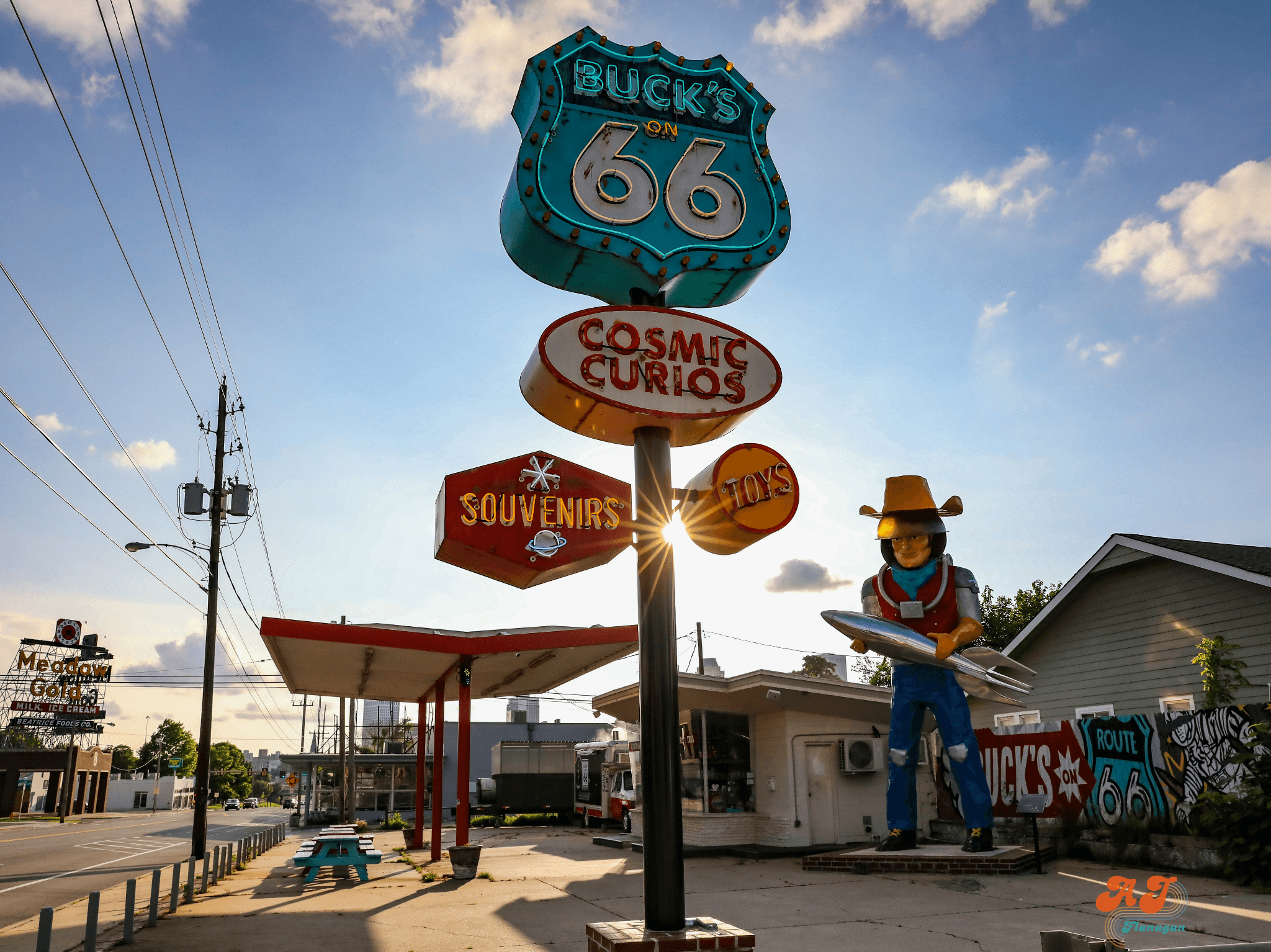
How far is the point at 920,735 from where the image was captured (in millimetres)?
14023

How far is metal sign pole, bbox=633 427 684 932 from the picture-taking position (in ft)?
18.6

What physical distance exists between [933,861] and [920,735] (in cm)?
186

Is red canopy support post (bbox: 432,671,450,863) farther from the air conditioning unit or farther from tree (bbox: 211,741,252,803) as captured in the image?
tree (bbox: 211,741,252,803)

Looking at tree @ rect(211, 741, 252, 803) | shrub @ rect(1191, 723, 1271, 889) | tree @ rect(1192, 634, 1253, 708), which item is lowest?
tree @ rect(211, 741, 252, 803)

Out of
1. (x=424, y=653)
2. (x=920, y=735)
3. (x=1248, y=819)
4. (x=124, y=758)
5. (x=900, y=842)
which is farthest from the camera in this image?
(x=124, y=758)

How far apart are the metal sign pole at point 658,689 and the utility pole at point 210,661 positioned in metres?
17.8

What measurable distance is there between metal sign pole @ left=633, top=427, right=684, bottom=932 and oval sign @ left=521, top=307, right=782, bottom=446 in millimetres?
304

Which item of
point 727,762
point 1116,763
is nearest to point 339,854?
point 727,762

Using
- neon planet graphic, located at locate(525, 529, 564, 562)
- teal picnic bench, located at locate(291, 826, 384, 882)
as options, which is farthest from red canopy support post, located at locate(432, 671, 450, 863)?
neon planet graphic, located at locate(525, 529, 564, 562)

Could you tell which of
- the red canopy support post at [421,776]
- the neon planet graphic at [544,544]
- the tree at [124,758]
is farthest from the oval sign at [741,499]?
the tree at [124,758]

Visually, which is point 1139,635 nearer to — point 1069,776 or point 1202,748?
point 1069,776

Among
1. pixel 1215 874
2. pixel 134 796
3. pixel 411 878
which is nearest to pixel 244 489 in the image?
pixel 411 878

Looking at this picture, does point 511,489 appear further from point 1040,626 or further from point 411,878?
point 1040,626

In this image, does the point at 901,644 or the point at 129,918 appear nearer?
the point at 129,918
